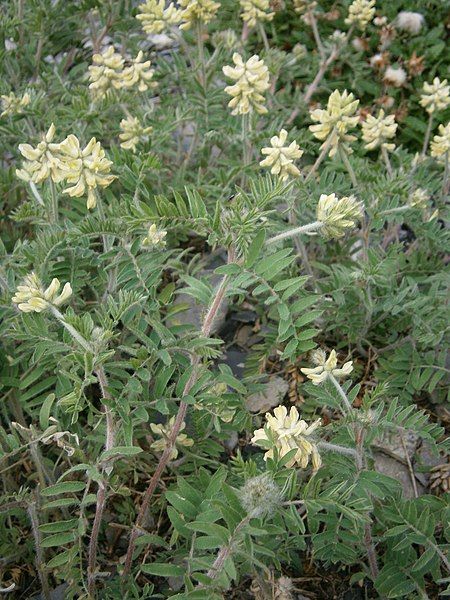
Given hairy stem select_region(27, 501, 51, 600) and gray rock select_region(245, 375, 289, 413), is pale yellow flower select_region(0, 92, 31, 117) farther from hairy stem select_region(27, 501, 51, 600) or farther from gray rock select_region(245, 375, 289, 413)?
hairy stem select_region(27, 501, 51, 600)

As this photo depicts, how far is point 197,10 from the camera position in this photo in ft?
10.6

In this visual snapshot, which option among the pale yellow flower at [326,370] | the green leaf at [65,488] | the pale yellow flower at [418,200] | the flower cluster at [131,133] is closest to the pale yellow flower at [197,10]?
the flower cluster at [131,133]

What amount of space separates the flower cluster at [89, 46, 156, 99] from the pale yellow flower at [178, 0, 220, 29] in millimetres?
309

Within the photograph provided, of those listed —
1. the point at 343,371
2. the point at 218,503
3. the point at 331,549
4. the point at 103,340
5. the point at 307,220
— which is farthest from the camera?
the point at 307,220

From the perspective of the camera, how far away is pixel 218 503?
72.5 inches

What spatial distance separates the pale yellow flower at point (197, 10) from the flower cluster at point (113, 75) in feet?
1.01

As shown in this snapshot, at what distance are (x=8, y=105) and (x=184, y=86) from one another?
3.73 feet

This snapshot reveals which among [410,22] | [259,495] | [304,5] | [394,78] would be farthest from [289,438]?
[410,22]

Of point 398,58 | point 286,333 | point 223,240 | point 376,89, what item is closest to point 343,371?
point 286,333

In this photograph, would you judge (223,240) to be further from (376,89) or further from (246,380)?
(376,89)

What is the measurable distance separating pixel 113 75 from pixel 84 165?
3.30 feet

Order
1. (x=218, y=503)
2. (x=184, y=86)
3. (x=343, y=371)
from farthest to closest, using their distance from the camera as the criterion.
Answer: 1. (x=184, y=86)
2. (x=343, y=371)
3. (x=218, y=503)

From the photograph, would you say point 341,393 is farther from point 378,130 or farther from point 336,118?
point 378,130

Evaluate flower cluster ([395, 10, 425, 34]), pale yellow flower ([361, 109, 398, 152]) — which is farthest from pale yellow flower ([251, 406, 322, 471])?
flower cluster ([395, 10, 425, 34])
